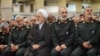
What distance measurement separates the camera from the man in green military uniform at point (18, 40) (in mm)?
7547

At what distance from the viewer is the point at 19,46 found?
7582 mm

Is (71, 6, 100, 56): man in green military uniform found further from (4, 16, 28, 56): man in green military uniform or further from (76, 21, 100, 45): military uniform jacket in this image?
(4, 16, 28, 56): man in green military uniform

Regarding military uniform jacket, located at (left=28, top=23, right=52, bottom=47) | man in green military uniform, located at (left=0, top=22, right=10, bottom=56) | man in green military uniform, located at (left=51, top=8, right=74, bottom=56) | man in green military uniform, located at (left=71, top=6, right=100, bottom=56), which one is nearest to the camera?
man in green military uniform, located at (left=71, top=6, right=100, bottom=56)

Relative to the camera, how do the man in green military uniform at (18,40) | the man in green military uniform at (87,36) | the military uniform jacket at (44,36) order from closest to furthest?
the man in green military uniform at (87,36) → the military uniform jacket at (44,36) → the man in green military uniform at (18,40)

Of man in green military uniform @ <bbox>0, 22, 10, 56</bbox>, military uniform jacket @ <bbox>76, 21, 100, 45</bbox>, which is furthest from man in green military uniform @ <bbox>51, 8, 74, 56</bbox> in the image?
man in green military uniform @ <bbox>0, 22, 10, 56</bbox>

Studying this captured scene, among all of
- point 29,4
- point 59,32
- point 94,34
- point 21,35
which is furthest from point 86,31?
point 29,4

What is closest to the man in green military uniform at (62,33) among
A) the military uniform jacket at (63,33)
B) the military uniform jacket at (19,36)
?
the military uniform jacket at (63,33)

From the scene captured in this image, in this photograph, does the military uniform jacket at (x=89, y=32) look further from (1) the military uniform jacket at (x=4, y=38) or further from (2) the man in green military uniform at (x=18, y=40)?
(1) the military uniform jacket at (x=4, y=38)

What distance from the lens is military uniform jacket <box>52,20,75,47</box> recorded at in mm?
6536

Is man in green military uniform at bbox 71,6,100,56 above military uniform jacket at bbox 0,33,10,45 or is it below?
above

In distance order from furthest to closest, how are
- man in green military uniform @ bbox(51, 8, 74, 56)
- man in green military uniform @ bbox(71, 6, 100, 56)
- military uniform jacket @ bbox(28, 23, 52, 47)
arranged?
military uniform jacket @ bbox(28, 23, 52, 47)
man in green military uniform @ bbox(51, 8, 74, 56)
man in green military uniform @ bbox(71, 6, 100, 56)

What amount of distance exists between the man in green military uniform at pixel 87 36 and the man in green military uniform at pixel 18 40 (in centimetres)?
170

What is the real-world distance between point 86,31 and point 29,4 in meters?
26.4

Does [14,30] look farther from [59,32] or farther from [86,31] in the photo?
[86,31]
